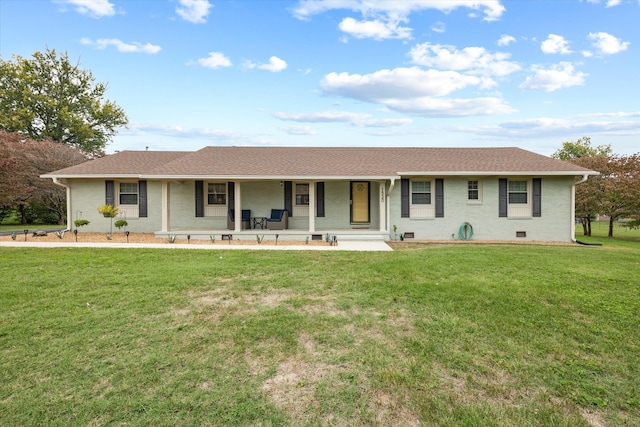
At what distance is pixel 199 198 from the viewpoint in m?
13.7

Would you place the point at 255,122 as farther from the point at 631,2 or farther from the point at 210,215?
the point at 631,2

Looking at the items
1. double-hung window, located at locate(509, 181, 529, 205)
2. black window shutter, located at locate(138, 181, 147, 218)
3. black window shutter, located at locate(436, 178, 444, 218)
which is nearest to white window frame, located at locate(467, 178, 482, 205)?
black window shutter, located at locate(436, 178, 444, 218)

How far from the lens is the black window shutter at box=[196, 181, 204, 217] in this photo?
13.6 m

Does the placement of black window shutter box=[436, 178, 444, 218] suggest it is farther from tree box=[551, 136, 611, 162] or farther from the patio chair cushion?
tree box=[551, 136, 611, 162]

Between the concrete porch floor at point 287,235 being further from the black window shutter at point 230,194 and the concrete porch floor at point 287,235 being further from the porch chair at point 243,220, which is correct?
the black window shutter at point 230,194

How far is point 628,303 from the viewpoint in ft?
15.8

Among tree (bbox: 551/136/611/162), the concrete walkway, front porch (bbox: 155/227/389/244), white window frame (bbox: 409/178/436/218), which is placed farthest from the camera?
tree (bbox: 551/136/611/162)

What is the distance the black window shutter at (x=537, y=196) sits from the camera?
12922 millimetres

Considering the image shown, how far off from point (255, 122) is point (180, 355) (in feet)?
60.4

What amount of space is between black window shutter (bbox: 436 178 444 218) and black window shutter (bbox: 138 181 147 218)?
487 inches

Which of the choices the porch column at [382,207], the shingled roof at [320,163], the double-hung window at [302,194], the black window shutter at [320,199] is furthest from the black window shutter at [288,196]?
the porch column at [382,207]

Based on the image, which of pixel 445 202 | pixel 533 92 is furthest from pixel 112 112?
pixel 533 92

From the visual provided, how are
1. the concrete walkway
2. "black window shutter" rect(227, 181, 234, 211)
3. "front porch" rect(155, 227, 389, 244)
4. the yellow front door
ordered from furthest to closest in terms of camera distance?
the yellow front door
"black window shutter" rect(227, 181, 234, 211)
"front porch" rect(155, 227, 389, 244)
the concrete walkway

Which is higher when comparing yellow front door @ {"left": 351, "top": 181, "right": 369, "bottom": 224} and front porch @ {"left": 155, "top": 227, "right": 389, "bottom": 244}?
yellow front door @ {"left": 351, "top": 181, "right": 369, "bottom": 224}
